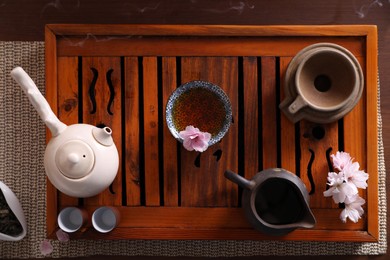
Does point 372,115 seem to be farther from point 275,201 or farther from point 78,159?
point 78,159

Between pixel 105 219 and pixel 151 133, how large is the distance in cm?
23

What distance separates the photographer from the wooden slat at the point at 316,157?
101 cm

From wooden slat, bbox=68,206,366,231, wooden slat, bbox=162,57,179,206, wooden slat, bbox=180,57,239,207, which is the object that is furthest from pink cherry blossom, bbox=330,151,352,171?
wooden slat, bbox=162,57,179,206

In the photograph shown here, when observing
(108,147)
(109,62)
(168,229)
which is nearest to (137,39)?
(109,62)

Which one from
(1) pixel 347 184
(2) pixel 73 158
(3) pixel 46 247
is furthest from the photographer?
(3) pixel 46 247

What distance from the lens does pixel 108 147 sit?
36.3 inches

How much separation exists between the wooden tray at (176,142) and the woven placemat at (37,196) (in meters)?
0.11

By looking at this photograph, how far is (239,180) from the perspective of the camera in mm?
896

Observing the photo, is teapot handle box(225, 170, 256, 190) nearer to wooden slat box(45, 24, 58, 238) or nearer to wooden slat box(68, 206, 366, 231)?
wooden slat box(68, 206, 366, 231)

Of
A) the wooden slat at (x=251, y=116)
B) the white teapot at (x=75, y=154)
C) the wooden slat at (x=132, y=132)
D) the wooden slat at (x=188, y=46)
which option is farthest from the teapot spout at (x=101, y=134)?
the wooden slat at (x=251, y=116)

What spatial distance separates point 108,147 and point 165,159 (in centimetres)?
15

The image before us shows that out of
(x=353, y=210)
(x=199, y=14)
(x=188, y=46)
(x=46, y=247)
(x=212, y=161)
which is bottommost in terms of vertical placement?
(x=46, y=247)

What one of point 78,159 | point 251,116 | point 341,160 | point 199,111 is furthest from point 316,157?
point 78,159

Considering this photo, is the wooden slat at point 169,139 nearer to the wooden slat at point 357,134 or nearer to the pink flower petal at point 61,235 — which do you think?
the pink flower petal at point 61,235
